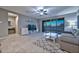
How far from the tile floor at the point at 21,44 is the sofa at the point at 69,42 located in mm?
203

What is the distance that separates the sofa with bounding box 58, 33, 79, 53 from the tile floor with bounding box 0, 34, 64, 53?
0.67 feet

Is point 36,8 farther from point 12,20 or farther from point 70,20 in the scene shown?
point 70,20

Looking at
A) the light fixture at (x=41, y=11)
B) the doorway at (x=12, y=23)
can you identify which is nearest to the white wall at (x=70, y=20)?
the light fixture at (x=41, y=11)

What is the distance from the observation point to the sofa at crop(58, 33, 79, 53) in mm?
1898

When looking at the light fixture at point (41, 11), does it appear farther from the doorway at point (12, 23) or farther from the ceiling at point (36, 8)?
the doorway at point (12, 23)

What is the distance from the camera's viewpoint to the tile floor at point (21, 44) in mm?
1891

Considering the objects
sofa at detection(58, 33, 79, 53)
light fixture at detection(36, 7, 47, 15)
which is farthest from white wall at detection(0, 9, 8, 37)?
sofa at detection(58, 33, 79, 53)

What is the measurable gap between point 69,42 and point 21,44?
122 centimetres

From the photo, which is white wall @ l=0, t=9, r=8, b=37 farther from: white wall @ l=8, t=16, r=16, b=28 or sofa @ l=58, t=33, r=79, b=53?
sofa @ l=58, t=33, r=79, b=53

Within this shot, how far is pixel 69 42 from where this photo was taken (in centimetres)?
202
